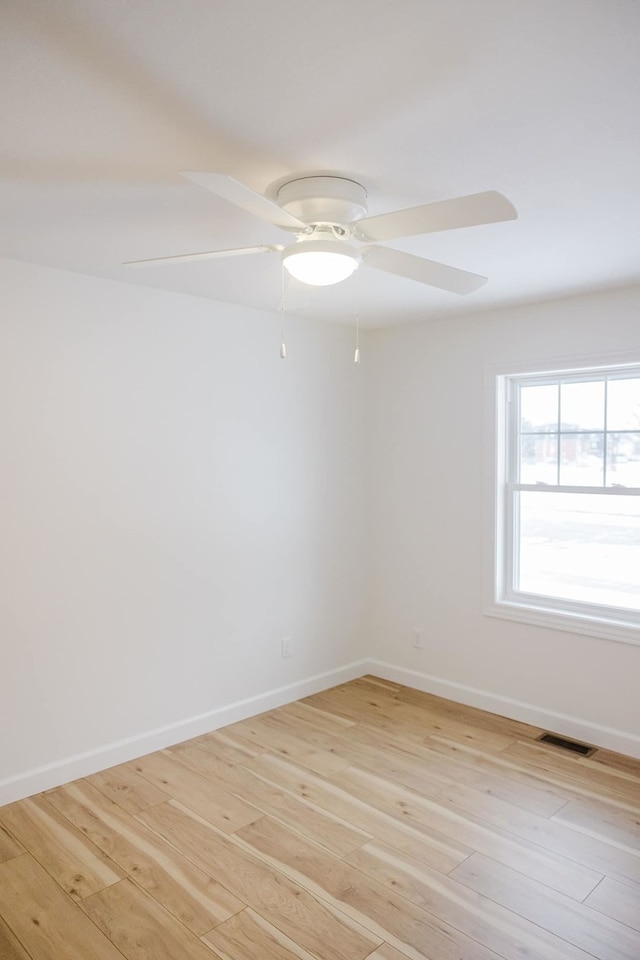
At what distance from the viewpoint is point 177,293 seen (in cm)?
350

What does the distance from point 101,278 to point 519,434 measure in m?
2.51

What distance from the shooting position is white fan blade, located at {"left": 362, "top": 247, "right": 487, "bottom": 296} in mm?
2074

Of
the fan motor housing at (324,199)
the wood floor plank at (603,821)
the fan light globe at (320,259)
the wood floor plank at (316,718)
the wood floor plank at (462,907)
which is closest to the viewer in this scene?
the fan light globe at (320,259)

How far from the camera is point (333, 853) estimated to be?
2594mm

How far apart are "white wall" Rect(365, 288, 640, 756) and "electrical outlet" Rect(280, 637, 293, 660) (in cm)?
76

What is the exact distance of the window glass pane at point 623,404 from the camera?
3.51 m

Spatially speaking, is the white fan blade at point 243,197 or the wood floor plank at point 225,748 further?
the wood floor plank at point 225,748

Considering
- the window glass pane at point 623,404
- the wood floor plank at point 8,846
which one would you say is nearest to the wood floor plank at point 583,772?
the window glass pane at point 623,404

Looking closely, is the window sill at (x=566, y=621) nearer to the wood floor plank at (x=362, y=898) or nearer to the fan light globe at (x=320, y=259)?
the wood floor plank at (x=362, y=898)

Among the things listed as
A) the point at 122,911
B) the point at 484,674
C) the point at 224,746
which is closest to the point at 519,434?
the point at 484,674

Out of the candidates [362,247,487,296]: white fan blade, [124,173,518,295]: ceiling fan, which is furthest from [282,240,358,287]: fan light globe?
[362,247,487,296]: white fan blade

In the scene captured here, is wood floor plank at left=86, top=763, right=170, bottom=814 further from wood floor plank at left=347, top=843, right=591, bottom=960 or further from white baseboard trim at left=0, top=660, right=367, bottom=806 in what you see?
wood floor plank at left=347, top=843, right=591, bottom=960

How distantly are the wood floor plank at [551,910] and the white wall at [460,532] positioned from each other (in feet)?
4.29

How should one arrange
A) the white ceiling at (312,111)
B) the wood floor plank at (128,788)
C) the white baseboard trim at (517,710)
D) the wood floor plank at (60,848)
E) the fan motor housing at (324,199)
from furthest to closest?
the white baseboard trim at (517,710) → the wood floor plank at (128,788) → the wood floor plank at (60,848) → the fan motor housing at (324,199) → the white ceiling at (312,111)
